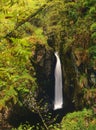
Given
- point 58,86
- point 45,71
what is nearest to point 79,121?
point 45,71

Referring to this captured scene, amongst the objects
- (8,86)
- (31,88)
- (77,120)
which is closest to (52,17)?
(31,88)

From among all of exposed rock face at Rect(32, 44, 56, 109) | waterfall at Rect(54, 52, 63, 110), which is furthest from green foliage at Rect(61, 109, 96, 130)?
waterfall at Rect(54, 52, 63, 110)

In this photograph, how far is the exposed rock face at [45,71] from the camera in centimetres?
1304

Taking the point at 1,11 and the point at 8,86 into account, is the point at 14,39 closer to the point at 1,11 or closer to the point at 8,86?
the point at 1,11

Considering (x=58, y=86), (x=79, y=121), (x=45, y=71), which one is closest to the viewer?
(x=79, y=121)

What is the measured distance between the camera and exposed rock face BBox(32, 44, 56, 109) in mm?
13039

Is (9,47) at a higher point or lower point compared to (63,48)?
higher

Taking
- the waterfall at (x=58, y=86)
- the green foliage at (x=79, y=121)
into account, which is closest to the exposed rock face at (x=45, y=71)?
the waterfall at (x=58, y=86)

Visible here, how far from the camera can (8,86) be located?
14.2 feet

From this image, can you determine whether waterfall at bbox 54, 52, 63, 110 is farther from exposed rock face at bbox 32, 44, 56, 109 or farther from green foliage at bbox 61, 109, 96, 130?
green foliage at bbox 61, 109, 96, 130

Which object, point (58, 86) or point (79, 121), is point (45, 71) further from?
point (79, 121)

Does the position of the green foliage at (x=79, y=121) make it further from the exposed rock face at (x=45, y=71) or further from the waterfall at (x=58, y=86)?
the waterfall at (x=58, y=86)

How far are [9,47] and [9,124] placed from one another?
25.6 feet

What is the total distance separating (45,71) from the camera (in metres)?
13.6
